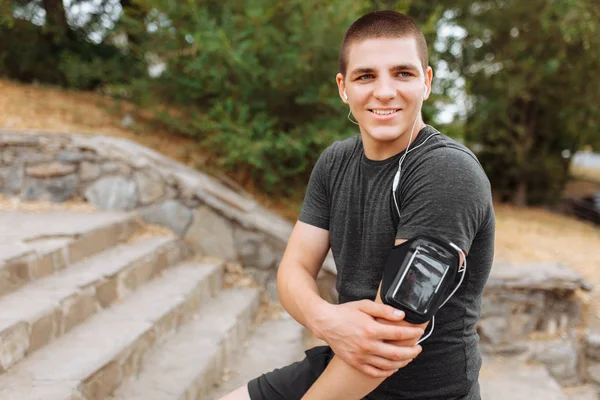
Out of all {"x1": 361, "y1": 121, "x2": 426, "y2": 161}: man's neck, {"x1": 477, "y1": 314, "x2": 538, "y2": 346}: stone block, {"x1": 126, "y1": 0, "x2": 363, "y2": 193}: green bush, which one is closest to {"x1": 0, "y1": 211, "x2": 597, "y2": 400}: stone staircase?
{"x1": 477, "y1": 314, "x2": 538, "y2": 346}: stone block

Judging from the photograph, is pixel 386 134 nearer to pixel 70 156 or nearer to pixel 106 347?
pixel 106 347

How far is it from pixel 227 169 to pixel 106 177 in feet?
3.85

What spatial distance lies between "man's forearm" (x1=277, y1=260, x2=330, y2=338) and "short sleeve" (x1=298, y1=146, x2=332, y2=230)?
0.17 metres

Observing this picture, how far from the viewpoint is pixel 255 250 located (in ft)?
14.0

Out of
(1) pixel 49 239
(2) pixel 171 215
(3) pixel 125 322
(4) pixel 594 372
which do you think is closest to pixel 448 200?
(3) pixel 125 322

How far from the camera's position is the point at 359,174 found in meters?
1.54

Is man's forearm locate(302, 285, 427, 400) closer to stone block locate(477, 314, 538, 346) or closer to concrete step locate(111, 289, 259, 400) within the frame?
concrete step locate(111, 289, 259, 400)

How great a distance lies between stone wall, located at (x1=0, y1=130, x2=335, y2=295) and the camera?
4.23 meters

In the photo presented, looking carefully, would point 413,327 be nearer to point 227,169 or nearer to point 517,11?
point 227,169

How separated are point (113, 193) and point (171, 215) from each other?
0.54 metres

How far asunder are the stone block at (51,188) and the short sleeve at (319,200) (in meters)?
3.28

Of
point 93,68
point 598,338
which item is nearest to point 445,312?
point 598,338

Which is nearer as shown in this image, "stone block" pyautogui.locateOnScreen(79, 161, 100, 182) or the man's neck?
the man's neck

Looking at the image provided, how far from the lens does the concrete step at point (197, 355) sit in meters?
2.56
